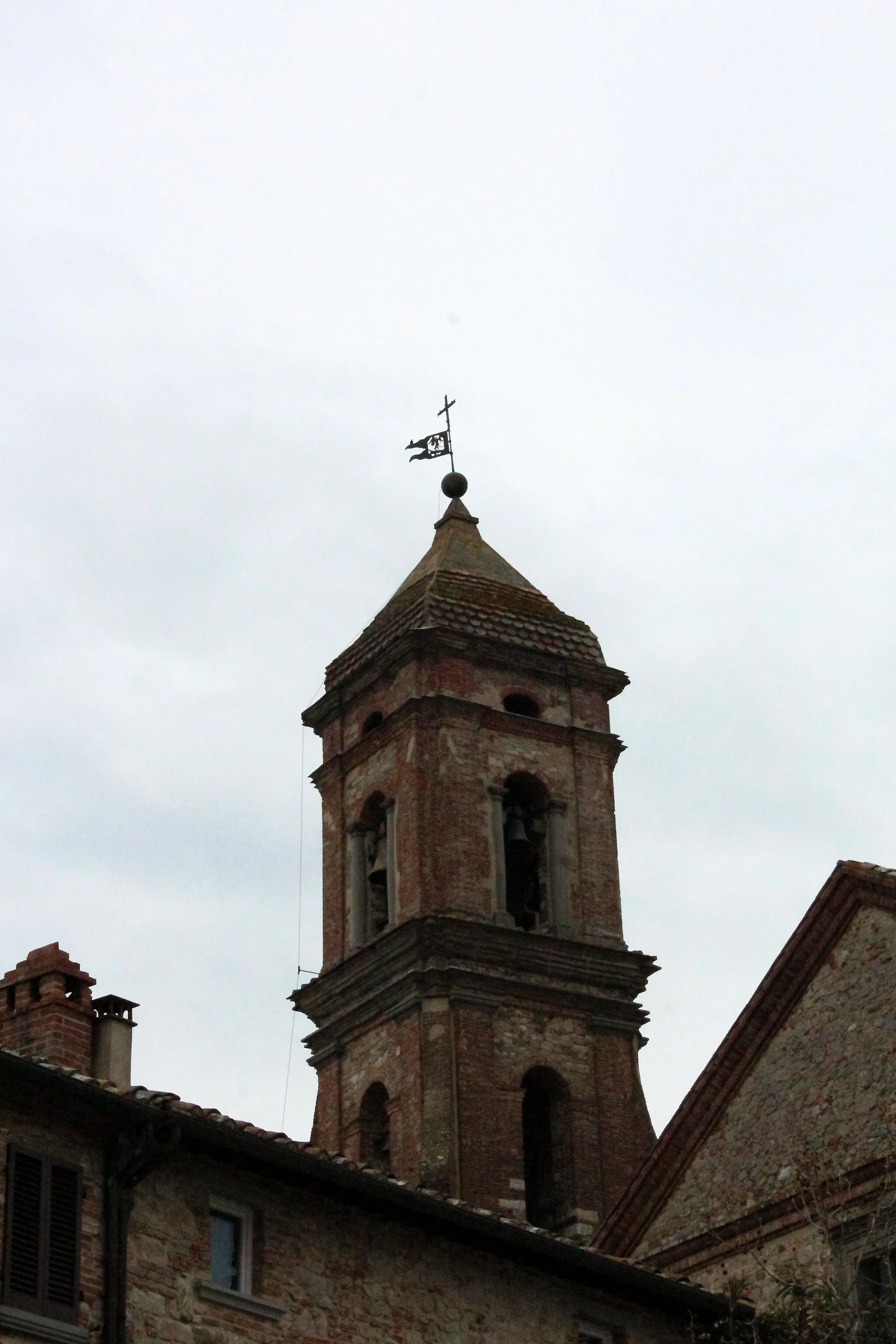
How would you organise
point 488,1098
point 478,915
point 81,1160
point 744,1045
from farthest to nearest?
point 478,915 → point 488,1098 → point 744,1045 → point 81,1160

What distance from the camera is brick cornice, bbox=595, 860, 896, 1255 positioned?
23812 mm

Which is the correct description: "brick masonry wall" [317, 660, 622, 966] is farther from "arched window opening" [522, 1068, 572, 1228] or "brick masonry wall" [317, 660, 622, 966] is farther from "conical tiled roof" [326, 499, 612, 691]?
"arched window opening" [522, 1068, 572, 1228]

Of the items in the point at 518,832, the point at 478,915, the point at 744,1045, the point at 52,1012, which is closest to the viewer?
the point at 52,1012

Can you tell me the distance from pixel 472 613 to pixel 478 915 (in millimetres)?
5102

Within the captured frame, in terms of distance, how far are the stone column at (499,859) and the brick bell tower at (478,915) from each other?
33 millimetres

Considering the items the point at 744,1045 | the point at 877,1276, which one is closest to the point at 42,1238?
the point at 877,1276

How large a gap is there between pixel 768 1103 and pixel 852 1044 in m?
1.11

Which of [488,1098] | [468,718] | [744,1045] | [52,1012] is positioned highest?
[468,718]

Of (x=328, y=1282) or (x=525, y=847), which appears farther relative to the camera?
(x=525, y=847)

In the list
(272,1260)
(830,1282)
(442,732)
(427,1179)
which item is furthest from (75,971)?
(442,732)

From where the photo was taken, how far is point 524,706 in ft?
121

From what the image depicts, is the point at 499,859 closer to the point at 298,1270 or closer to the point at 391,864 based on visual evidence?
the point at 391,864

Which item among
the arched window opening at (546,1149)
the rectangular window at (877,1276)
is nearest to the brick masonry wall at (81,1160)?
the rectangular window at (877,1276)

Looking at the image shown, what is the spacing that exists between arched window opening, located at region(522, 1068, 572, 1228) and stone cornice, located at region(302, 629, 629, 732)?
6.33 meters
